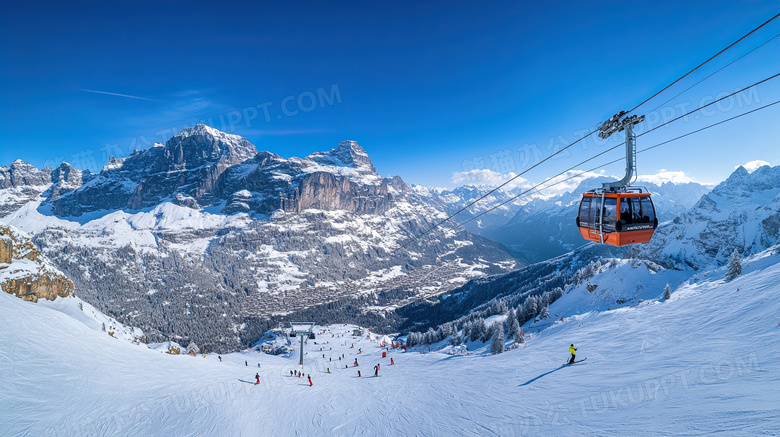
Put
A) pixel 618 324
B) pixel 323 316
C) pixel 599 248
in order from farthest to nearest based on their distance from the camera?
1. pixel 599 248
2. pixel 323 316
3. pixel 618 324

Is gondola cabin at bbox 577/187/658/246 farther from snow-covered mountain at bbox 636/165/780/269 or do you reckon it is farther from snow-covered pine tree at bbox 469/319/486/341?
snow-covered mountain at bbox 636/165/780/269

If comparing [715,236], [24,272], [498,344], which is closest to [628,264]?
[498,344]

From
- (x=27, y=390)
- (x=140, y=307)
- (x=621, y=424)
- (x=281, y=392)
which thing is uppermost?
(x=621, y=424)

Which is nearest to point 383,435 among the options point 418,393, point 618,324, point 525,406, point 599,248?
point 418,393

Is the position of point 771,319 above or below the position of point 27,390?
above

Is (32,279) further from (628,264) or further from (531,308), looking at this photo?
(628,264)

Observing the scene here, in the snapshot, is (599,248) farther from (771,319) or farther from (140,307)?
(140,307)

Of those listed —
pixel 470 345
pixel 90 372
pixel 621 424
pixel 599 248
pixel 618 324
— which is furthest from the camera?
pixel 599 248
